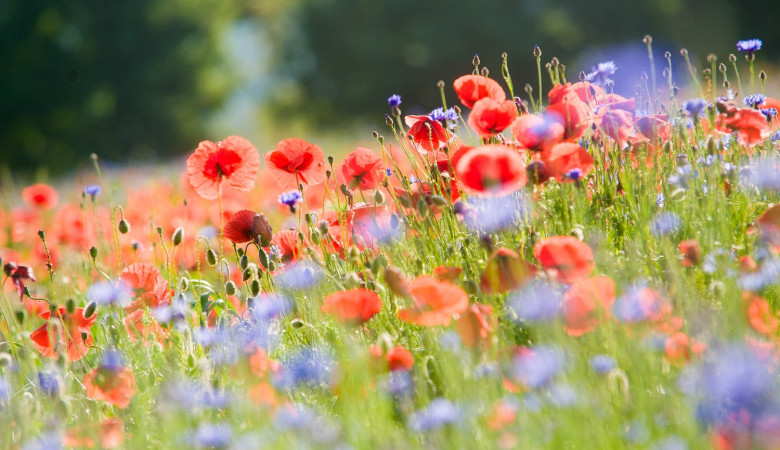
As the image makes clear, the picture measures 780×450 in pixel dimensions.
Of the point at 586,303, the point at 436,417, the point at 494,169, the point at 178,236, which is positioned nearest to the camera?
the point at 436,417

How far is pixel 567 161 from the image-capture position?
5.06ft

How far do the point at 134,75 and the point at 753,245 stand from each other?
17336mm

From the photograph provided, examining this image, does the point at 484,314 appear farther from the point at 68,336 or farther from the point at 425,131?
the point at 68,336

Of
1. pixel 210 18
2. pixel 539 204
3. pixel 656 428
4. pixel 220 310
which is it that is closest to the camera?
pixel 656 428

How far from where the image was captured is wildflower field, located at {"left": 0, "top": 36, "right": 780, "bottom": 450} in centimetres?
109

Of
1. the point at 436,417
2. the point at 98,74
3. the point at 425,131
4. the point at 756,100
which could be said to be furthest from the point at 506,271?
the point at 98,74

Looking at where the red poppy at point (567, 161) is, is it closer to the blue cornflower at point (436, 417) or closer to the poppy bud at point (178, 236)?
the blue cornflower at point (436, 417)

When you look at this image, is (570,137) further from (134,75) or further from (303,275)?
(134,75)

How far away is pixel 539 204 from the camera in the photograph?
179 cm

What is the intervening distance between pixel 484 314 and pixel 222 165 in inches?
35.9

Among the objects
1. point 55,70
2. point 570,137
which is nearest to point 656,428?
point 570,137

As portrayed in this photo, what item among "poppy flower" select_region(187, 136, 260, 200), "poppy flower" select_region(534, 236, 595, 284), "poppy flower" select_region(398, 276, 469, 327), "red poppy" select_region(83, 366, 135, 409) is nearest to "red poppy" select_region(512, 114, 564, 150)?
"poppy flower" select_region(534, 236, 595, 284)

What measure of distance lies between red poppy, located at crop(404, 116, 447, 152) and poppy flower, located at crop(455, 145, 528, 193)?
0.43m

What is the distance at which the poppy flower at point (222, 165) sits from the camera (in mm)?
1874
